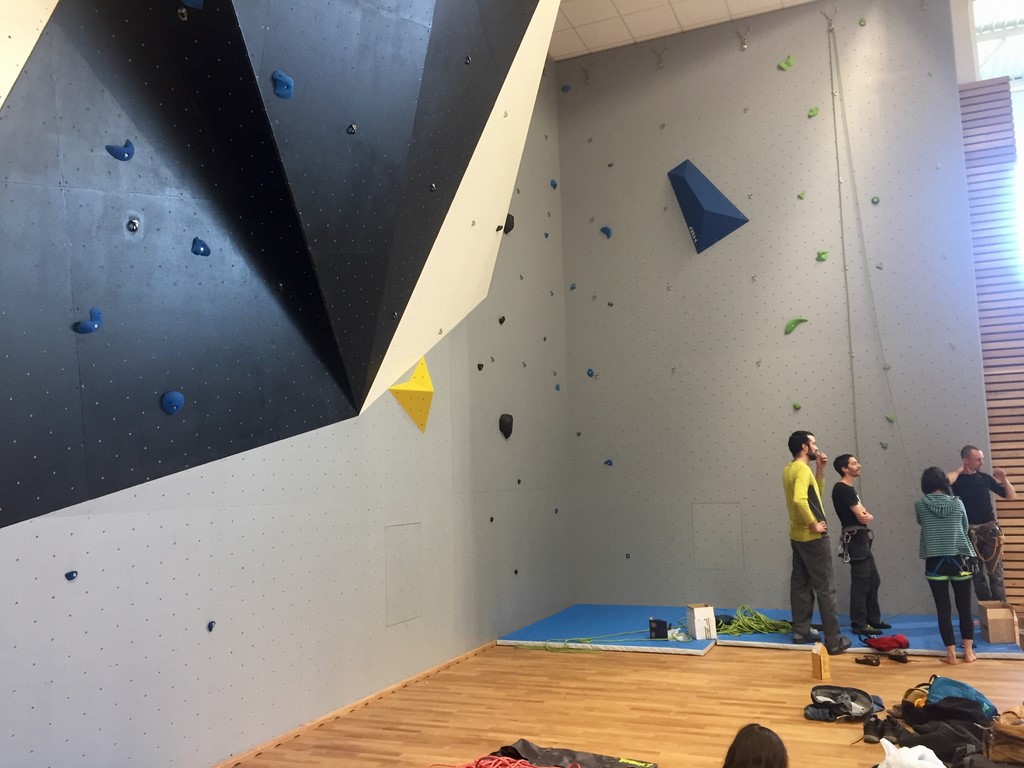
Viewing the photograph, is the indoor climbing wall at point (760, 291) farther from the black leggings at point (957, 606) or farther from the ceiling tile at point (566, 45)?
the black leggings at point (957, 606)

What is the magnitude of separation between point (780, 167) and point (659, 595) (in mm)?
3705

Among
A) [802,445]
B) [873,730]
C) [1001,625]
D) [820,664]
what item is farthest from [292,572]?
[1001,625]

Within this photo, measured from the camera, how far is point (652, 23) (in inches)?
284

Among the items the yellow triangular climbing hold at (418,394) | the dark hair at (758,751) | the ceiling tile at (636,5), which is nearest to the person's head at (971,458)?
the yellow triangular climbing hold at (418,394)

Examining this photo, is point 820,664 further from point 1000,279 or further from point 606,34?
point 606,34

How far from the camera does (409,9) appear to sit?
296cm

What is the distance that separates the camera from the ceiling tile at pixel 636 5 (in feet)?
22.4

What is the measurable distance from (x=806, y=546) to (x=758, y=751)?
4.08 meters

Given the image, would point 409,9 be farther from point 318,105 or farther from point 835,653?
point 835,653

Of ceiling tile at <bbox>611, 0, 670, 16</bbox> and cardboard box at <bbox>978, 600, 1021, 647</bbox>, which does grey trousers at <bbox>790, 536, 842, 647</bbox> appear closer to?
cardboard box at <bbox>978, 600, 1021, 647</bbox>

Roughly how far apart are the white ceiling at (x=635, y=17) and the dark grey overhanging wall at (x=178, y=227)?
4547mm

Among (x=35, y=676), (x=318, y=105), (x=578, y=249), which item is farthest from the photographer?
(x=578, y=249)

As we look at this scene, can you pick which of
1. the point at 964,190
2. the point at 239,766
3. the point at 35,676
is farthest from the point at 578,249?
the point at 35,676

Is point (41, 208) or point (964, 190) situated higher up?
point (964, 190)
